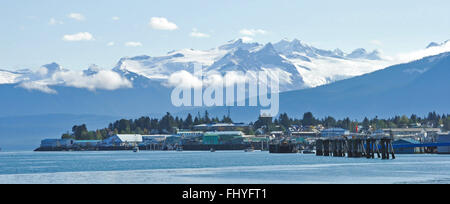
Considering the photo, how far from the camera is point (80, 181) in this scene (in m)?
93.2
